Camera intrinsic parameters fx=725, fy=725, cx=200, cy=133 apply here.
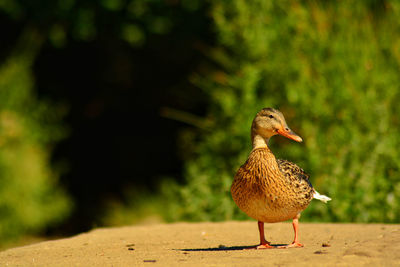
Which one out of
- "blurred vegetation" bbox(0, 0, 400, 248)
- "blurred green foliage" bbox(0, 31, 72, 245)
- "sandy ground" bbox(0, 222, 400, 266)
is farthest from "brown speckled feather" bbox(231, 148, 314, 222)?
"blurred green foliage" bbox(0, 31, 72, 245)

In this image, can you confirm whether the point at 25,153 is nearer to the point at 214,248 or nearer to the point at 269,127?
the point at 214,248

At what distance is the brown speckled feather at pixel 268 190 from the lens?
19.2 feet

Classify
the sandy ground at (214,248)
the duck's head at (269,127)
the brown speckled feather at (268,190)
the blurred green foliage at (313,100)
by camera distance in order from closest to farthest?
1. the sandy ground at (214,248)
2. the brown speckled feather at (268,190)
3. the duck's head at (269,127)
4. the blurred green foliage at (313,100)

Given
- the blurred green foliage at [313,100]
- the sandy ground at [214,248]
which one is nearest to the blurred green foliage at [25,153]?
the blurred green foliage at [313,100]

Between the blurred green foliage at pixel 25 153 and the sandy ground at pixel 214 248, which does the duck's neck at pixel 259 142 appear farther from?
the blurred green foliage at pixel 25 153

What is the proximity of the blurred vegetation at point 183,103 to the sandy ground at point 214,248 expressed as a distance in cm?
159

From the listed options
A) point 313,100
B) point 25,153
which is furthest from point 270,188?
point 25,153

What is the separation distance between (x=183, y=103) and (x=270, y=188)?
9.94 meters

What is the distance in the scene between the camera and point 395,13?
34.6 ft

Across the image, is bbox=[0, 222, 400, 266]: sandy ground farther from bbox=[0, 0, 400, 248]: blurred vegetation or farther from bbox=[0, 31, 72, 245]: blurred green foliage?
bbox=[0, 31, 72, 245]: blurred green foliage

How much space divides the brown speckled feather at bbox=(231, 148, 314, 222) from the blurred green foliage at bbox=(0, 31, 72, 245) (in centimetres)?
875

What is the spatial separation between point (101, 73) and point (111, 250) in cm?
1104

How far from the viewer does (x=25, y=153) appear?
14.6 m

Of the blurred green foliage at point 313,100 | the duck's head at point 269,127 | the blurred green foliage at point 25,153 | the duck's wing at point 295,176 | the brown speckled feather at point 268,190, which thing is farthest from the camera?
the blurred green foliage at point 25,153
